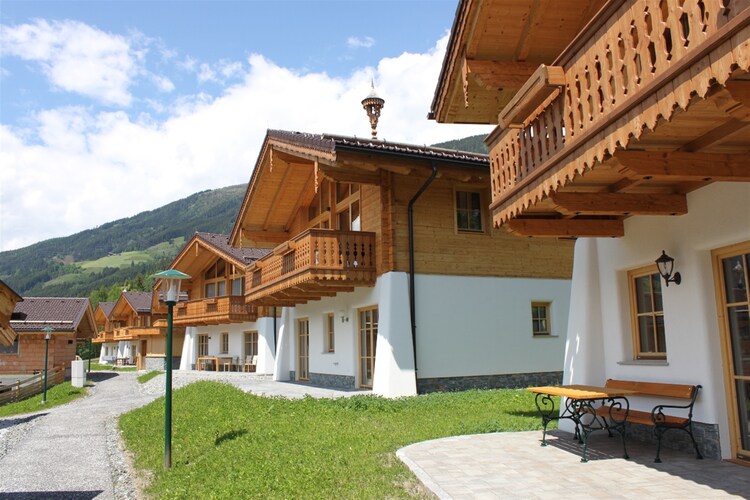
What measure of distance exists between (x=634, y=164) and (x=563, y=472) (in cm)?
322

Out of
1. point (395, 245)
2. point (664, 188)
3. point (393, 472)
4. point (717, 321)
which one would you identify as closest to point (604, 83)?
point (664, 188)

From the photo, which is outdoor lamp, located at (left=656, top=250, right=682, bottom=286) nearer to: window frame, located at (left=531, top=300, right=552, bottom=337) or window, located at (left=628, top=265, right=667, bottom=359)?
window, located at (left=628, top=265, right=667, bottom=359)

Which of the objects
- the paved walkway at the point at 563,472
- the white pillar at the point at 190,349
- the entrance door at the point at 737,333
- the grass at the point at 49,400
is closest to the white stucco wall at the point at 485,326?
the paved walkway at the point at 563,472

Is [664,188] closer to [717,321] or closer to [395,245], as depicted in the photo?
[717,321]

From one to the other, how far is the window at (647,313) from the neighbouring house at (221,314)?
59.4 feet

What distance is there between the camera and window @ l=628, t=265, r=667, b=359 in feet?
25.3

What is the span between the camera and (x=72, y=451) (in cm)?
1250

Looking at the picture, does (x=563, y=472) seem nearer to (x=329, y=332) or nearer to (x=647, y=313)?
(x=647, y=313)

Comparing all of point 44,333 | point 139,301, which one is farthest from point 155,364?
point 139,301

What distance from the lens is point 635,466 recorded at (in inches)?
251

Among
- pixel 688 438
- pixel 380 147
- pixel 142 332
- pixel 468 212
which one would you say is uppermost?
pixel 380 147

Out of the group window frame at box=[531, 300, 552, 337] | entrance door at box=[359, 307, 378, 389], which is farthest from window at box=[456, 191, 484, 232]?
→ entrance door at box=[359, 307, 378, 389]

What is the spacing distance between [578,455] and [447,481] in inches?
77.1

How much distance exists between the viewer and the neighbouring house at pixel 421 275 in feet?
44.8
